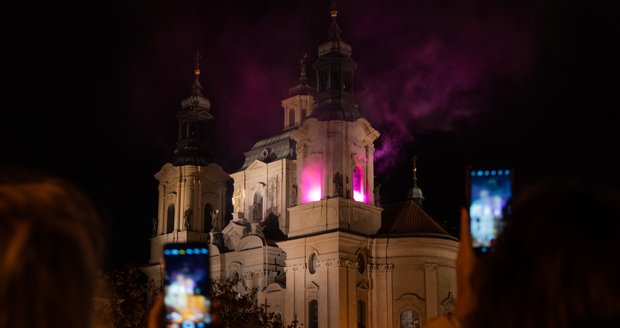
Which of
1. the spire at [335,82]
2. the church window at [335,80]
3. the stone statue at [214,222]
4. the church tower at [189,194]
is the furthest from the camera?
the church tower at [189,194]

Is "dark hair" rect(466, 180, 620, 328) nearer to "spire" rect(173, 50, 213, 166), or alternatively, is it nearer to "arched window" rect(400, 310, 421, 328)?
"arched window" rect(400, 310, 421, 328)

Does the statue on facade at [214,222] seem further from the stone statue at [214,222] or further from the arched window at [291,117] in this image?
the arched window at [291,117]

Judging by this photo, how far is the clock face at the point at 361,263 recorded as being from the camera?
4397 centimetres

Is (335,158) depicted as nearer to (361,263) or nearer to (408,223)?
(361,263)

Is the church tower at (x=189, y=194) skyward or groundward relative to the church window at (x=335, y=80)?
groundward

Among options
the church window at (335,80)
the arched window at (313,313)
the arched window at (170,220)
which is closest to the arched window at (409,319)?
the arched window at (313,313)

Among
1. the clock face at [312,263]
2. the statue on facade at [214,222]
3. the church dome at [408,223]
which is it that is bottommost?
the clock face at [312,263]

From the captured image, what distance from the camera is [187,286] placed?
3.62m

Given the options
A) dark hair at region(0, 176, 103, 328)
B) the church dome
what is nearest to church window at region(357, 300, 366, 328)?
the church dome

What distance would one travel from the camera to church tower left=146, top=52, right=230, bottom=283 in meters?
54.5

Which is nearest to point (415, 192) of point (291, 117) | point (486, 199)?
point (291, 117)

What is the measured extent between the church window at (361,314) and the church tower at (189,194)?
43.0 ft

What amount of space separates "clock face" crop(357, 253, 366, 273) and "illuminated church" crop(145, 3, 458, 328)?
0.17ft

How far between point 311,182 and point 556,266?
43.2m
